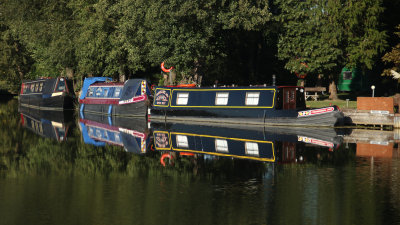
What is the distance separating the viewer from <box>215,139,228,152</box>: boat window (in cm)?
2190

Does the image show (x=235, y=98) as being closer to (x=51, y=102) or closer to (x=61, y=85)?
(x=61, y=85)

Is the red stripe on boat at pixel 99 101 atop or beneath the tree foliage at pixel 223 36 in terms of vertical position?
beneath

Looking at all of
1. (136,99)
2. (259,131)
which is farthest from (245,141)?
(136,99)

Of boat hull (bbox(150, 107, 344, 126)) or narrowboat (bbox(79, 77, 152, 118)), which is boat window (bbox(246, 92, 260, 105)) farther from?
narrowboat (bbox(79, 77, 152, 118))

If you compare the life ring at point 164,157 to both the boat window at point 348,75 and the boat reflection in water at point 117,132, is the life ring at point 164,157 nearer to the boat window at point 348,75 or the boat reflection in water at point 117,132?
the boat reflection in water at point 117,132

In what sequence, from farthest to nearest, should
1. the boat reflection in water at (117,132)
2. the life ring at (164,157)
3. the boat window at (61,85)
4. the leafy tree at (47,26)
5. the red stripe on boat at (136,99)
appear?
the leafy tree at (47,26) < the boat window at (61,85) < the red stripe on boat at (136,99) < the boat reflection in water at (117,132) < the life ring at (164,157)

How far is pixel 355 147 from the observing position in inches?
877

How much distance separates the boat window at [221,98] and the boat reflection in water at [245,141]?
2747mm

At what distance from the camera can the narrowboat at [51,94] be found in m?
48.3

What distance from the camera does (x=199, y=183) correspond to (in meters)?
15.2

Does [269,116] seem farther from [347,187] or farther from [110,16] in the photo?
[110,16]

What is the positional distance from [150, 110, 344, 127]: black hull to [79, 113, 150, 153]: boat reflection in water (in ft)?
7.24

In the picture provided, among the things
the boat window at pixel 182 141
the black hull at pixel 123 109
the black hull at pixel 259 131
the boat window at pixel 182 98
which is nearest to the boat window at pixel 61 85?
the black hull at pixel 123 109

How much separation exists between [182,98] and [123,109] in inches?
235
